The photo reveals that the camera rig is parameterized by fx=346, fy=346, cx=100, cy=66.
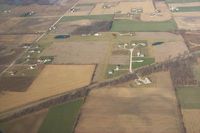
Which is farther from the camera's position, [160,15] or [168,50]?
[160,15]

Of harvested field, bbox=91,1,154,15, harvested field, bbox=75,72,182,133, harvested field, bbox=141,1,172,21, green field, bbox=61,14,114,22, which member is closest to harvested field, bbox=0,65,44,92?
harvested field, bbox=75,72,182,133

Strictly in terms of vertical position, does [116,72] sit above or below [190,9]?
above

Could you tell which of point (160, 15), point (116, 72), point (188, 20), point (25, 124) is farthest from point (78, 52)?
point (188, 20)

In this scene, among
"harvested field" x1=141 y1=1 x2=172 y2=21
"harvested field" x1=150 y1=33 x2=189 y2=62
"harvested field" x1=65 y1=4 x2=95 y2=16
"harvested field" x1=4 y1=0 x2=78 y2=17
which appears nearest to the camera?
"harvested field" x1=150 y1=33 x2=189 y2=62

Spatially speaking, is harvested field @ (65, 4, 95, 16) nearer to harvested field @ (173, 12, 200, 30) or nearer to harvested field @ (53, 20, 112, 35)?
harvested field @ (53, 20, 112, 35)

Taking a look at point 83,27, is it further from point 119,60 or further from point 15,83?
point 15,83

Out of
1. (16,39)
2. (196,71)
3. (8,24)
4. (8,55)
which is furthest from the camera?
(8,24)
